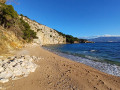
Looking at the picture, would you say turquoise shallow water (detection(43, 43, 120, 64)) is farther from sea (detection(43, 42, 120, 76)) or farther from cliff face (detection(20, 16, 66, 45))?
cliff face (detection(20, 16, 66, 45))

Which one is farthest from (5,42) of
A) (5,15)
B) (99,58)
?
(99,58)

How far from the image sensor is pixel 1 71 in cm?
326

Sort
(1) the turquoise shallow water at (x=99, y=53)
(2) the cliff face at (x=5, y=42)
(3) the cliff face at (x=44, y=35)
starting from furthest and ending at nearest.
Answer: (3) the cliff face at (x=44, y=35), (1) the turquoise shallow water at (x=99, y=53), (2) the cliff face at (x=5, y=42)

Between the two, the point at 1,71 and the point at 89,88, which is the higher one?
the point at 1,71

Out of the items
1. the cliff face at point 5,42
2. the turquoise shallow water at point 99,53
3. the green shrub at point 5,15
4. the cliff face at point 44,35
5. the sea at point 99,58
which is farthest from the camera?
the cliff face at point 44,35

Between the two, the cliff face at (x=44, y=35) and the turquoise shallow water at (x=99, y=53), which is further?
the cliff face at (x=44, y=35)

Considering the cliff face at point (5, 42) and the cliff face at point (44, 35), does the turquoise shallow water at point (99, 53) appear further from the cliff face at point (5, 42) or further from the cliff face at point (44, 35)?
the cliff face at point (44, 35)

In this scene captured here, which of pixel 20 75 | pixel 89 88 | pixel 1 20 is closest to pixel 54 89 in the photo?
pixel 89 88

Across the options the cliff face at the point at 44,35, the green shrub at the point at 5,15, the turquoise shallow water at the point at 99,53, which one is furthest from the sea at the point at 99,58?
the cliff face at the point at 44,35

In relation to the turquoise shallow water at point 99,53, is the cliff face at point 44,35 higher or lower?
higher

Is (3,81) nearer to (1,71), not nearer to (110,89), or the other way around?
(1,71)

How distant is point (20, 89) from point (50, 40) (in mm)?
57335

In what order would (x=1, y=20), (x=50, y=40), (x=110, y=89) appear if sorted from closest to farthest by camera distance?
1. (x=110, y=89)
2. (x=1, y=20)
3. (x=50, y=40)

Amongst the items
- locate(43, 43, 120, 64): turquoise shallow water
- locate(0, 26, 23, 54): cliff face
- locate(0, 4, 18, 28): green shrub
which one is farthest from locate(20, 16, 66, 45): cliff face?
locate(0, 26, 23, 54): cliff face
